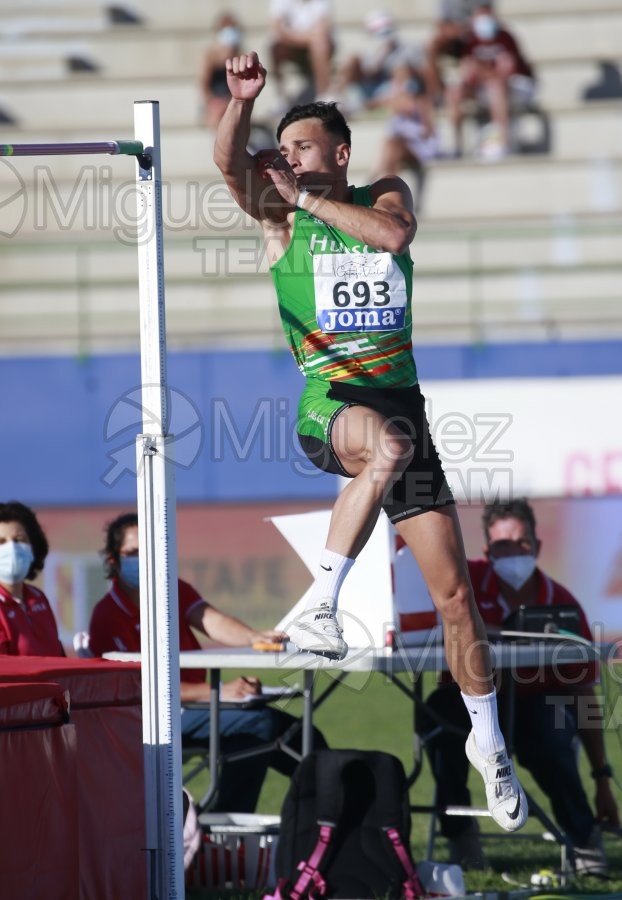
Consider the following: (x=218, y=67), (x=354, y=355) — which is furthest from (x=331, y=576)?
(x=218, y=67)

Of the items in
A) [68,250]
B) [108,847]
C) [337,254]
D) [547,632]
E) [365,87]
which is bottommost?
[108,847]

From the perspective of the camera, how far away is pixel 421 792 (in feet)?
23.0

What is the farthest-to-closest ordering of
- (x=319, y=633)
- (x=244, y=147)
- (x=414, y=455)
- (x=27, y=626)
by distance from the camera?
(x=27, y=626) < (x=414, y=455) < (x=244, y=147) < (x=319, y=633)

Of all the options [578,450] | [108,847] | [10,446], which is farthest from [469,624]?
[10,446]

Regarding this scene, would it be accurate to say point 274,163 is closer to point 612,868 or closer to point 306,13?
point 612,868

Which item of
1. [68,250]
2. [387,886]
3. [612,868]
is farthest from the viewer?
[68,250]

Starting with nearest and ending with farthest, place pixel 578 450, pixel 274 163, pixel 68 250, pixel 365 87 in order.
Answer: pixel 274 163 → pixel 578 450 → pixel 68 250 → pixel 365 87

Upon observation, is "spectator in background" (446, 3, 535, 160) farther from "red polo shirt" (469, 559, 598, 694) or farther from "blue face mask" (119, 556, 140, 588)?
"blue face mask" (119, 556, 140, 588)

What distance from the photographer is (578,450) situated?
37.7ft

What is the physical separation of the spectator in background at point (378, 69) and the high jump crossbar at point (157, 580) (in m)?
11.1

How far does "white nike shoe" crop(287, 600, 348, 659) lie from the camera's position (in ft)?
12.7

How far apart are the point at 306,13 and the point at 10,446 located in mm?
5851

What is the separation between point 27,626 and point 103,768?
35.7 inches

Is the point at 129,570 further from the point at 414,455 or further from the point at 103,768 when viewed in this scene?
the point at 414,455
